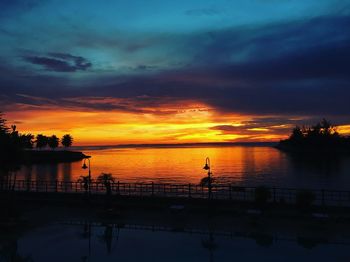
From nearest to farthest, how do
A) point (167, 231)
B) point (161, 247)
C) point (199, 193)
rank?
point (161, 247)
point (167, 231)
point (199, 193)

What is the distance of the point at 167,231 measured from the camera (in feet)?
72.3

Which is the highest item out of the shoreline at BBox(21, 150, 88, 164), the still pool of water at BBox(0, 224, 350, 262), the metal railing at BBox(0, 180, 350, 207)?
the shoreline at BBox(21, 150, 88, 164)

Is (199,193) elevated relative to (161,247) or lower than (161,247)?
elevated

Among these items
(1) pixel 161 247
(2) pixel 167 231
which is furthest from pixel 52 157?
(1) pixel 161 247

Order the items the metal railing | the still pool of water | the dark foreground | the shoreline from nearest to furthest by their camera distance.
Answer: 1. the still pool of water
2. the dark foreground
3. the metal railing
4. the shoreline

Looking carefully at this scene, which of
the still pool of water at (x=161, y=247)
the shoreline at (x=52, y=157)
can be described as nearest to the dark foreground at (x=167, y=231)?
the still pool of water at (x=161, y=247)

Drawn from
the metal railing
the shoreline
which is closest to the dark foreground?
the metal railing

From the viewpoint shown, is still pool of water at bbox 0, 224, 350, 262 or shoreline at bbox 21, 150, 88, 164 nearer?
still pool of water at bbox 0, 224, 350, 262

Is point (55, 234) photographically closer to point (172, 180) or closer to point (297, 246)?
point (297, 246)

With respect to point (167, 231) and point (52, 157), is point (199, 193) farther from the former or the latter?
point (52, 157)

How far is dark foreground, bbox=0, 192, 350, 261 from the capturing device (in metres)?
17.6

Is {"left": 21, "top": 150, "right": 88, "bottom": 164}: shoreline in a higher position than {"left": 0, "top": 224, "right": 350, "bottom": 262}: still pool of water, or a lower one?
higher

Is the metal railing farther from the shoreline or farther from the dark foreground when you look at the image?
the shoreline

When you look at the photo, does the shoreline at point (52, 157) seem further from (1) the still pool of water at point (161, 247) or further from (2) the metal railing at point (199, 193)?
(1) the still pool of water at point (161, 247)
